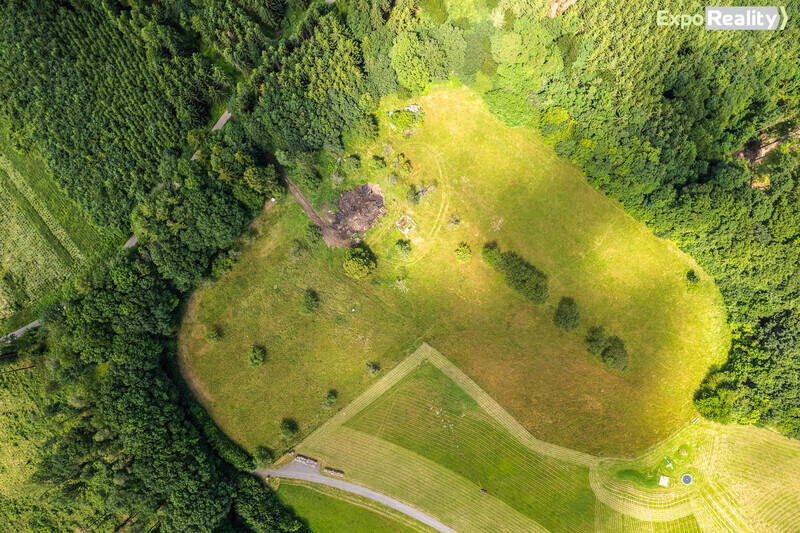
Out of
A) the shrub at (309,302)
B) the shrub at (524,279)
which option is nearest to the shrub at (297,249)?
the shrub at (309,302)

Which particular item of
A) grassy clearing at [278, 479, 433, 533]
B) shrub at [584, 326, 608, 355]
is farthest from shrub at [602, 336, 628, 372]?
grassy clearing at [278, 479, 433, 533]

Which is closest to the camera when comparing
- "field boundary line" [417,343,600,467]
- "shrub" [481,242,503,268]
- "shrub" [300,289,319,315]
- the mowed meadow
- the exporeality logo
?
the exporeality logo

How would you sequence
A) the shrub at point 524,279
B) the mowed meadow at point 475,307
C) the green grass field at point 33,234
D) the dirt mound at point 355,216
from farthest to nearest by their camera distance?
the dirt mound at point 355,216 < the mowed meadow at point 475,307 < the green grass field at point 33,234 < the shrub at point 524,279

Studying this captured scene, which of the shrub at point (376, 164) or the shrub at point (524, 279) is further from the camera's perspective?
the shrub at point (376, 164)

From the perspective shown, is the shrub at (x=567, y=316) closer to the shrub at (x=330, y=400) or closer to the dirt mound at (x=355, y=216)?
the dirt mound at (x=355, y=216)

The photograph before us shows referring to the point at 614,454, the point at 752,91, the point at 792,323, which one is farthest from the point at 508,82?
the point at 614,454

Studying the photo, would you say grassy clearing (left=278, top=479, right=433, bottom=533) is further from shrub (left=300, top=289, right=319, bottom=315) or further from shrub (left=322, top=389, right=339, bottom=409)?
shrub (left=300, top=289, right=319, bottom=315)

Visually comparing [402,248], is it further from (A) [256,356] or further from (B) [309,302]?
(A) [256,356]

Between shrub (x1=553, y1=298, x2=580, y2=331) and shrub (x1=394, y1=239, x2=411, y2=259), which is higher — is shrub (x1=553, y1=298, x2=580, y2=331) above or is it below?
above
